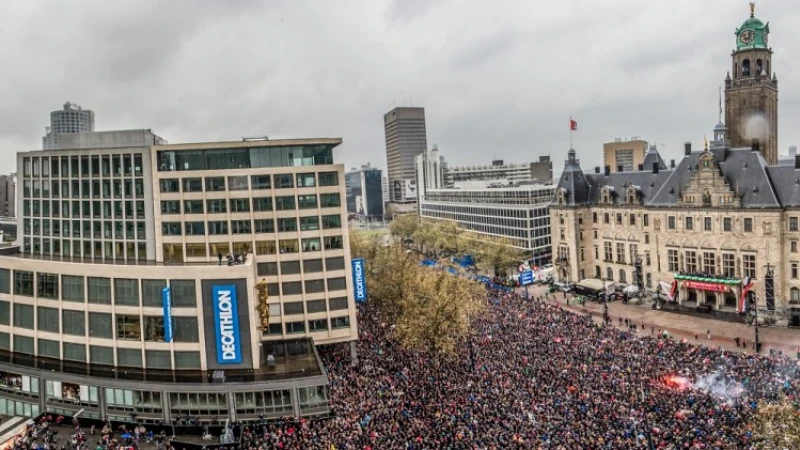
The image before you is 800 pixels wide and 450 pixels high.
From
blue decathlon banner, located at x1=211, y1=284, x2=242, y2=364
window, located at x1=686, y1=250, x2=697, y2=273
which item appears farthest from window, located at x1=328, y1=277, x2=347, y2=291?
window, located at x1=686, y1=250, x2=697, y2=273

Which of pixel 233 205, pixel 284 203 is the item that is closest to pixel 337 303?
pixel 284 203

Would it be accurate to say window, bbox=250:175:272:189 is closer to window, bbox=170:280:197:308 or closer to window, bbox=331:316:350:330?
window, bbox=170:280:197:308

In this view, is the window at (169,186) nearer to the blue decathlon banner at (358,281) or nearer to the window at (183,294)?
the window at (183,294)

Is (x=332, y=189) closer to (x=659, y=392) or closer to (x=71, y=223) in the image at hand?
(x=71, y=223)

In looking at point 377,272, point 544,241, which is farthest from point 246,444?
point 544,241

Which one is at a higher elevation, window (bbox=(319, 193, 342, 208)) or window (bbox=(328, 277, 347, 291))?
window (bbox=(319, 193, 342, 208))

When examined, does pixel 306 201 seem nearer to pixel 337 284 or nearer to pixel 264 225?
pixel 264 225
